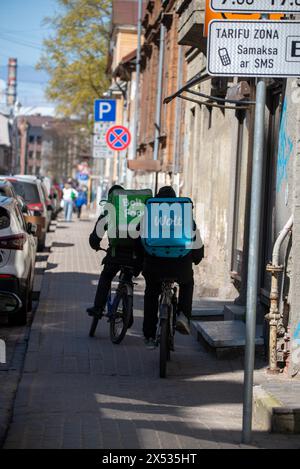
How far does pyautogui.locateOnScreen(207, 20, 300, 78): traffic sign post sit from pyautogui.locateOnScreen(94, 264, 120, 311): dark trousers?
17.7 feet

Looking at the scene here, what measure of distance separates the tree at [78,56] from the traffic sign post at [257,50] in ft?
183

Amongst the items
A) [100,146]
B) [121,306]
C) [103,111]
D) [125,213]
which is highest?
[103,111]

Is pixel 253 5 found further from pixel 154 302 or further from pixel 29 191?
pixel 29 191

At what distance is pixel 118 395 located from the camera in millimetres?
8758

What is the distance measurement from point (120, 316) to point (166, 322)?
176cm

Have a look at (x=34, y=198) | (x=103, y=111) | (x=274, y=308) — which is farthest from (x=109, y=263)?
(x=103, y=111)

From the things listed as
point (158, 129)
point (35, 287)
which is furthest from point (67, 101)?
point (35, 287)

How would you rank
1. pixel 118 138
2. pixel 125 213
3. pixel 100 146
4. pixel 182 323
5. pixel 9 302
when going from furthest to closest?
pixel 100 146
pixel 118 138
pixel 9 302
pixel 125 213
pixel 182 323

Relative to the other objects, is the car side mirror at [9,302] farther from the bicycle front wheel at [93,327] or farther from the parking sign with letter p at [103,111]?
the parking sign with letter p at [103,111]

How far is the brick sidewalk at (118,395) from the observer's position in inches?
273

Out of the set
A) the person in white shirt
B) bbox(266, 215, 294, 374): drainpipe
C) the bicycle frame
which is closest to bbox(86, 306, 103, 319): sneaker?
the bicycle frame

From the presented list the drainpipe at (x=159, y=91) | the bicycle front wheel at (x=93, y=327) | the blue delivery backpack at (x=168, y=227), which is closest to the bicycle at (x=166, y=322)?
the blue delivery backpack at (x=168, y=227)

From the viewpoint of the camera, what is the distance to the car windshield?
26.8 metres

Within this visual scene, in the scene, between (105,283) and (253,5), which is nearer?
(253,5)
